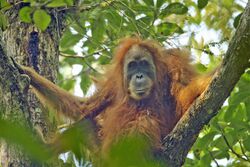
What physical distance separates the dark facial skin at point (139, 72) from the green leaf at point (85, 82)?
724 mm

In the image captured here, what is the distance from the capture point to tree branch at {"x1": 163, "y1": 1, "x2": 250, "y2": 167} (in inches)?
80.2

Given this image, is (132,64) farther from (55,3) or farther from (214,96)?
(214,96)

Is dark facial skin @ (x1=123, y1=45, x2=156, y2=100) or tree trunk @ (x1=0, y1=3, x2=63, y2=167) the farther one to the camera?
dark facial skin @ (x1=123, y1=45, x2=156, y2=100)

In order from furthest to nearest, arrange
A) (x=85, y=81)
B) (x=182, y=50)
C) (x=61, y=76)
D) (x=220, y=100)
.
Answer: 1. (x=61, y=76)
2. (x=85, y=81)
3. (x=182, y=50)
4. (x=220, y=100)

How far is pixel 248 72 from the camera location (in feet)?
9.20

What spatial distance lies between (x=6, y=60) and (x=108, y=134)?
1277 mm

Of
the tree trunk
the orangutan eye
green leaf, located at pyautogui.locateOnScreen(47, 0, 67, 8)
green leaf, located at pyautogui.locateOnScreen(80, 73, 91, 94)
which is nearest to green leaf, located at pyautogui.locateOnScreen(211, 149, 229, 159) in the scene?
the orangutan eye

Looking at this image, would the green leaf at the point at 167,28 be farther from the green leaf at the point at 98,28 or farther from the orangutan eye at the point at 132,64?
the green leaf at the point at 98,28

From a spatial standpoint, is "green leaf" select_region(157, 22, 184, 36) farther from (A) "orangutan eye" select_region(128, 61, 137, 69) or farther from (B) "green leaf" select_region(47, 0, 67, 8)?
(B) "green leaf" select_region(47, 0, 67, 8)

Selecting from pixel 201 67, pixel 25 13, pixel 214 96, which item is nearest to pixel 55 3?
pixel 25 13

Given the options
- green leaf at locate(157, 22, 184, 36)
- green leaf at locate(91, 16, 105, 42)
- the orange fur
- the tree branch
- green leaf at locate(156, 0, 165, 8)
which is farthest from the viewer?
green leaf at locate(91, 16, 105, 42)

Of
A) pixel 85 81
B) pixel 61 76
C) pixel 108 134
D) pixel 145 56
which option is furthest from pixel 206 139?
pixel 61 76

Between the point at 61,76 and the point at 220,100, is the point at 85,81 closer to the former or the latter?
the point at 61,76

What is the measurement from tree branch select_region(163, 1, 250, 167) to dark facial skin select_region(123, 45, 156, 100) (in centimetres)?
92
